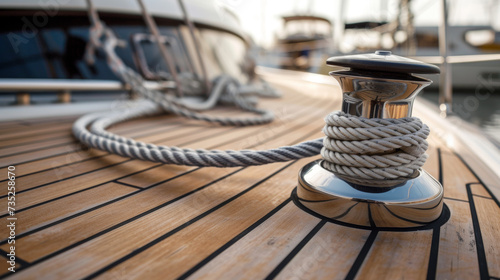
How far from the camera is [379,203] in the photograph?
70cm

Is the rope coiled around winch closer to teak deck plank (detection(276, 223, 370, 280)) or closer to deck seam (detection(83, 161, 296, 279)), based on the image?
teak deck plank (detection(276, 223, 370, 280))

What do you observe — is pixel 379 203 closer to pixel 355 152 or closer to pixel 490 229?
pixel 355 152

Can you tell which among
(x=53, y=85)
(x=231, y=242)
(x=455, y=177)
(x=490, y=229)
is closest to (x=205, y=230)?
(x=231, y=242)

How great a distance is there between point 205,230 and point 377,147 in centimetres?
37

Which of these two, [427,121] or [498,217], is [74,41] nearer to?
[427,121]

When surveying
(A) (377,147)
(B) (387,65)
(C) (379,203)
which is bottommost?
(C) (379,203)

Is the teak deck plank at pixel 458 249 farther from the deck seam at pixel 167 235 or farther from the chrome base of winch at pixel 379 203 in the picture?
the deck seam at pixel 167 235

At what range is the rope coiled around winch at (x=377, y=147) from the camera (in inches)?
27.8

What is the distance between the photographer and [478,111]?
6.96 metres

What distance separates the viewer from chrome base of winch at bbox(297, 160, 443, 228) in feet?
2.30

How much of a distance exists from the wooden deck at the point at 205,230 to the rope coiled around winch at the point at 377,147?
0.11 m

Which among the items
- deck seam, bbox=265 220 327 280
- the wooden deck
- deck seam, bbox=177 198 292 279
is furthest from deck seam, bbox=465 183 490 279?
deck seam, bbox=177 198 292 279

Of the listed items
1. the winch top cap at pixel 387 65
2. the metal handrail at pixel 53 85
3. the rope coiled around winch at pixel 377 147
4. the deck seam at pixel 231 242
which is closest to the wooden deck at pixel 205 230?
the deck seam at pixel 231 242

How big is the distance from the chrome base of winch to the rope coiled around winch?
0.8 inches
